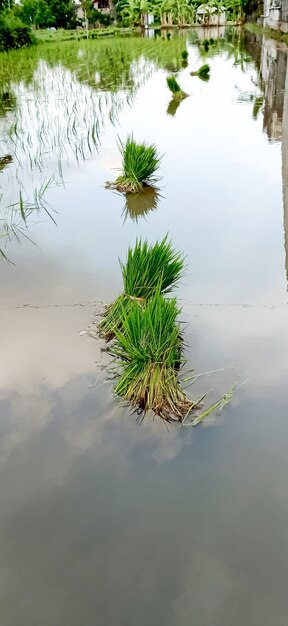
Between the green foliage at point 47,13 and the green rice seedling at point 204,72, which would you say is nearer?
the green rice seedling at point 204,72

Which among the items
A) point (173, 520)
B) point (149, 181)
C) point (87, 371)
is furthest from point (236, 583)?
point (149, 181)

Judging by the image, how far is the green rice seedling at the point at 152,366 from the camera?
→ 2254mm

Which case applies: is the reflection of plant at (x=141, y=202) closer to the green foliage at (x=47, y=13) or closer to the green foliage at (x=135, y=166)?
the green foliage at (x=135, y=166)

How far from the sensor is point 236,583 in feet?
5.12

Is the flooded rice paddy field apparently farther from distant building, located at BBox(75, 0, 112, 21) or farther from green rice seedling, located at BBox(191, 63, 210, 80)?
distant building, located at BBox(75, 0, 112, 21)

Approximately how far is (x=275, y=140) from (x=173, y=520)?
5.76 m

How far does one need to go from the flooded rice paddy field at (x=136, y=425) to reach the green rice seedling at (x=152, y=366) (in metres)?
0.08

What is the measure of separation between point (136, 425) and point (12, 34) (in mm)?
20985

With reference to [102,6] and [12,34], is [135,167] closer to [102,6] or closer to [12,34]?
[12,34]

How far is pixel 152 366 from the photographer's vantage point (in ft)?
7.60

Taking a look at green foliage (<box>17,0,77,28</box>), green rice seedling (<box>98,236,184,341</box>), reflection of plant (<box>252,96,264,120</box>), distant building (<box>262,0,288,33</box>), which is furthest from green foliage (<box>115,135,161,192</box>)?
green foliage (<box>17,0,77,28</box>)

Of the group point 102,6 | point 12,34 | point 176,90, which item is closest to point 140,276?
point 176,90

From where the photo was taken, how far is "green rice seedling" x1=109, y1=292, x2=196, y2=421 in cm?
225

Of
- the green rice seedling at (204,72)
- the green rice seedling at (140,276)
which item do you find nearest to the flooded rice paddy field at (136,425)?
the green rice seedling at (140,276)
